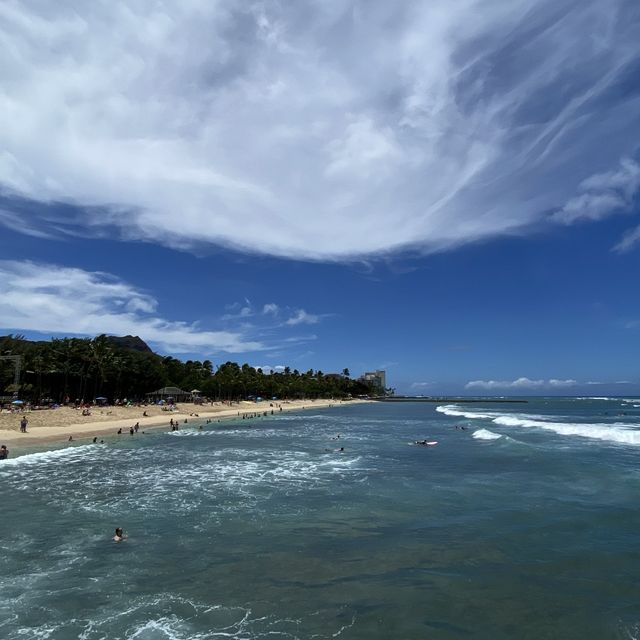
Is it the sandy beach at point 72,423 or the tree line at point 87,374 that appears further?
the tree line at point 87,374

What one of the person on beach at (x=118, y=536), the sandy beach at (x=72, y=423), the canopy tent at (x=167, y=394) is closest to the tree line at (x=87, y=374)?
the canopy tent at (x=167, y=394)

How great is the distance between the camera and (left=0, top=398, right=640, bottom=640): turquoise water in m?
10.3

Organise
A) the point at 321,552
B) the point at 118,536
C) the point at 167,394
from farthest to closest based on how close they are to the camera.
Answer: the point at 167,394
the point at 118,536
the point at 321,552

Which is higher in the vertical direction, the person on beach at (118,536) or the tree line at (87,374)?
the tree line at (87,374)

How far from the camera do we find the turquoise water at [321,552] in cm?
1028

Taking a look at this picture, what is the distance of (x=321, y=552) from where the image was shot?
14.4 m

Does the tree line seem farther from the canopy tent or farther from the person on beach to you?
the person on beach

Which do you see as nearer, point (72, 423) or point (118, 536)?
point (118, 536)

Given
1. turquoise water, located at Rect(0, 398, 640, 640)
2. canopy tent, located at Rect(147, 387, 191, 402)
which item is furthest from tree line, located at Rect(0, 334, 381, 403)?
turquoise water, located at Rect(0, 398, 640, 640)

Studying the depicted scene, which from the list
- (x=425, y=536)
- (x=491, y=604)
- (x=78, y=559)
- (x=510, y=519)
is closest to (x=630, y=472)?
(x=510, y=519)

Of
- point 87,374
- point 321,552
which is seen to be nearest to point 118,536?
point 321,552

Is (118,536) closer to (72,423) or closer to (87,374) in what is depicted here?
(72,423)

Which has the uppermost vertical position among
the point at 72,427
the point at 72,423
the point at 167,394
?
the point at 167,394

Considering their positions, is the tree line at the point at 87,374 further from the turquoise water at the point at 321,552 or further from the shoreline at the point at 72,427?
the turquoise water at the point at 321,552
